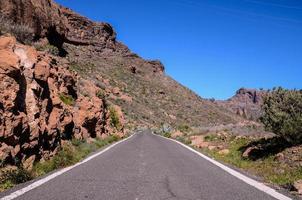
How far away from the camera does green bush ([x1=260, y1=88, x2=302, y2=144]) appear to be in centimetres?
1314

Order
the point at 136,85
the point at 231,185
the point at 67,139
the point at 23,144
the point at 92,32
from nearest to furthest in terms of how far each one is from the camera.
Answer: the point at 231,185, the point at 23,144, the point at 67,139, the point at 136,85, the point at 92,32

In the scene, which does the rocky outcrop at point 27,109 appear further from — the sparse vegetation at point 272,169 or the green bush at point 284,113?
the green bush at point 284,113

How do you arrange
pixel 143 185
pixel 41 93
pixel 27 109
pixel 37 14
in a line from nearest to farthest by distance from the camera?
pixel 143 185 → pixel 27 109 → pixel 41 93 → pixel 37 14

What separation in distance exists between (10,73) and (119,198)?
5.73 m

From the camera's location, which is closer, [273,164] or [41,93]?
[273,164]

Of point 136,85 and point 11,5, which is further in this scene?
point 136,85

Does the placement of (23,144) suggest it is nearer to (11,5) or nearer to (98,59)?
(11,5)

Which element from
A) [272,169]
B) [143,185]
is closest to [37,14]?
[272,169]

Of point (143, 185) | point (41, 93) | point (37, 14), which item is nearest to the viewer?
point (143, 185)

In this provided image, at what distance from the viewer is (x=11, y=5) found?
1001 inches

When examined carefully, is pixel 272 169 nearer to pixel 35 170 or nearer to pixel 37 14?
pixel 35 170

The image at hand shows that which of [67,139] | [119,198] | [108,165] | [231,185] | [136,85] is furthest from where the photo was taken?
[136,85]

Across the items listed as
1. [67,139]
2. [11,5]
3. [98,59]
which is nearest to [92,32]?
[98,59]

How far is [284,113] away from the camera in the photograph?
13.8 m
